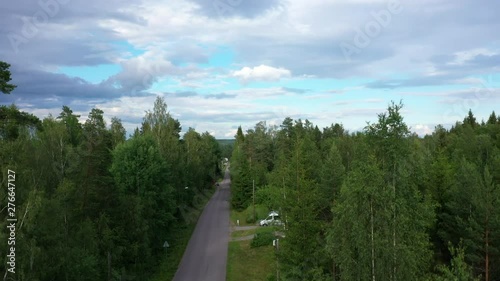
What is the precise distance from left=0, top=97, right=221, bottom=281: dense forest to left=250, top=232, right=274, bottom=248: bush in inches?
371

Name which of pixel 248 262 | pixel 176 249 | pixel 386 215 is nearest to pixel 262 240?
pixel 248 262

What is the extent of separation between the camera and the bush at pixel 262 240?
141ft

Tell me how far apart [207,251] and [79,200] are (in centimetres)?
1906

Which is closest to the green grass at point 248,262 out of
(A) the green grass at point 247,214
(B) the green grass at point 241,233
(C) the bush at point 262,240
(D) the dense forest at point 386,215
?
(C) the bush at point 262,240

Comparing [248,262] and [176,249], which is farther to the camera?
[176,249]

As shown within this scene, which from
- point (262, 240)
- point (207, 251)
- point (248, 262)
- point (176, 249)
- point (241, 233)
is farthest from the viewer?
point (241, 233)

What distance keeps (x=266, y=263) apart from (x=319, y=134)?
264 ft

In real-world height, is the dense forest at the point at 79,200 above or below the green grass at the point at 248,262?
above

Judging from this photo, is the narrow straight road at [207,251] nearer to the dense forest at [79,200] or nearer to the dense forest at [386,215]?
the dense forest at [79,200]

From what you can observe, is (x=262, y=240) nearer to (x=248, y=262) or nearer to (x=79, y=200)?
(x=248, y=262)

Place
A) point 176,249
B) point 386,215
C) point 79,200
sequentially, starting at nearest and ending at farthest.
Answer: point 386,215, point 79,200, point 176,249

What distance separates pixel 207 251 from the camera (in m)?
41.3

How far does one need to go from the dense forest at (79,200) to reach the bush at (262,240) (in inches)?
371

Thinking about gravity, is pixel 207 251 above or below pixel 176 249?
above
